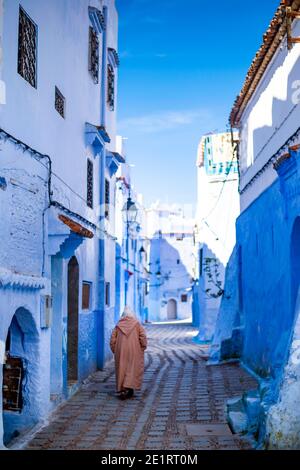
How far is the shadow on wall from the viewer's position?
42375 millimetres

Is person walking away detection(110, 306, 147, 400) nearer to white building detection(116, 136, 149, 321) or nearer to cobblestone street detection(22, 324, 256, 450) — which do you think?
cobblestone street detection(22, 324, 256, 450)

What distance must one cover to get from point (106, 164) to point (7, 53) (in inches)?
293

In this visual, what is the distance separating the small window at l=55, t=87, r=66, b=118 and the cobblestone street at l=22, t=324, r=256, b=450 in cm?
451

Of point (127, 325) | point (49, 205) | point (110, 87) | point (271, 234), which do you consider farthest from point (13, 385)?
point (110, 87)

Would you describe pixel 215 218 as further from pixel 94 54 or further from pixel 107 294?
pixel 94 54

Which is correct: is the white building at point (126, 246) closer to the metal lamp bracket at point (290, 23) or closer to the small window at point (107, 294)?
the small window at point (107, 294)

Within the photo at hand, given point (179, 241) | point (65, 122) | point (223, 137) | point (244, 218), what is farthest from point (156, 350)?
point (179, 241)

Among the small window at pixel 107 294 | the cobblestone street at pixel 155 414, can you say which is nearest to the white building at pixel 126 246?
the small window at pixel 107 294

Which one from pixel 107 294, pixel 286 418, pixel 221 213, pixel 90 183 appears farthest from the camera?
pixel 221 213

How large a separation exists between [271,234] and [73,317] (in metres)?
3.78

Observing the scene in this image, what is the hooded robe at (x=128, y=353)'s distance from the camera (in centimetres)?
941

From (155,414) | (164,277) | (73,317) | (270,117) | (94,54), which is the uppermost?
(94,54)

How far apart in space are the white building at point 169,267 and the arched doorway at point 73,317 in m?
31.7

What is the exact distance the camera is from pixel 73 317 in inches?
413
